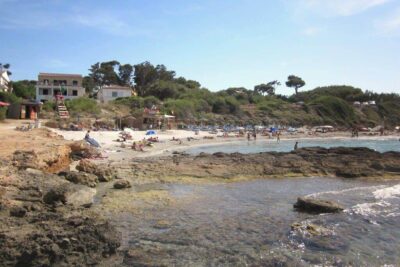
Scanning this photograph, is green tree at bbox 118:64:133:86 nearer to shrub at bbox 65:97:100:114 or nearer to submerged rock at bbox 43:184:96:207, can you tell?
shrub at bbox 65:97:100:114

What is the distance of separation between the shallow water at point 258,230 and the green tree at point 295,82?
11247 centimetres

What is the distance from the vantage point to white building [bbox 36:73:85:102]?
212ft

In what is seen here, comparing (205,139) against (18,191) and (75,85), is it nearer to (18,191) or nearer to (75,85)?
(75,85)

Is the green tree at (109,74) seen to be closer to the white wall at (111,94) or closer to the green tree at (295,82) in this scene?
the white wall at (111,94)

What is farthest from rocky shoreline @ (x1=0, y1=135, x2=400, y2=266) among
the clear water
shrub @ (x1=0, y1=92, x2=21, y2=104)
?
shrub @ (x1=0, y1=92, x2=21, y2=104)

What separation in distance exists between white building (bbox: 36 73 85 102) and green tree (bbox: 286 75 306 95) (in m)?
76.8

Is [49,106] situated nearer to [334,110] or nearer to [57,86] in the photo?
[57,86]

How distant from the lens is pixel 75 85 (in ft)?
223

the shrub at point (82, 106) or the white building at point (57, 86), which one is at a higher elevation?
the white building at point (57, 86)

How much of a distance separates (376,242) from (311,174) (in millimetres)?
11116

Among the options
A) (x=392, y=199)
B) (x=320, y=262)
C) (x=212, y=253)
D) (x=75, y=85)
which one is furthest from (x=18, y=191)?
(x=75, y=85)

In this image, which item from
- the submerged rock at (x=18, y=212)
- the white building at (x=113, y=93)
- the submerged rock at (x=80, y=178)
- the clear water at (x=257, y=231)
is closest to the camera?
the clear water at (x=257, y=231)

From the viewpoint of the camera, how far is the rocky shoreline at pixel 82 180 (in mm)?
8165

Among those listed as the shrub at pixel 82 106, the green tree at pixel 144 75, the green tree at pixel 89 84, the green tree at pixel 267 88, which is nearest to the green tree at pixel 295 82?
the green tree at pixel 267 88
